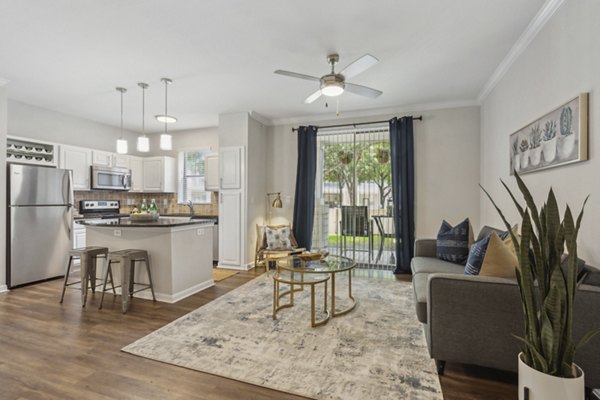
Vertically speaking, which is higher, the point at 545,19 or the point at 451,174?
the point at 545,19

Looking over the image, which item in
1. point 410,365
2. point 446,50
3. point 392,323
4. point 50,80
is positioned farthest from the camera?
point 50,80

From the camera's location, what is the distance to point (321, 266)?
3.09m

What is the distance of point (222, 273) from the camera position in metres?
4.80

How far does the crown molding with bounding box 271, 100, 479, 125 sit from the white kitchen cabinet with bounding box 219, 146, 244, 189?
1.05 m

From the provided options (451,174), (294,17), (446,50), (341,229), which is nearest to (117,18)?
(294,17)

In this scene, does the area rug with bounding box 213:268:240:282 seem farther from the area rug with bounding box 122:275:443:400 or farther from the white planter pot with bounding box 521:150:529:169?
the white planter pot with bounding box 521:150:529:169

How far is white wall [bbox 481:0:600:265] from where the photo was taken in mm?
1893

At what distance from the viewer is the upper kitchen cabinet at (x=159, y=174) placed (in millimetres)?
6215

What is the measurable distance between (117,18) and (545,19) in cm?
350

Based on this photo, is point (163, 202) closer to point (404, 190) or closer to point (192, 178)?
point (192, 178)

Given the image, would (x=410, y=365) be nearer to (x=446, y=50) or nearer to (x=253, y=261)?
(x=446, y=50)

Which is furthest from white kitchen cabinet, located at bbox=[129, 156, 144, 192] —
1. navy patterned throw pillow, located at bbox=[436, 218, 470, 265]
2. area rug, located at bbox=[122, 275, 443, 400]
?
navy patterned throw pillow, located at bbox=[436, 218, 470, 265]

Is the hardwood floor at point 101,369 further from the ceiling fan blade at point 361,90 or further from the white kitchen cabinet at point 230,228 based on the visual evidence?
the ceiling fan blade at point 361,90

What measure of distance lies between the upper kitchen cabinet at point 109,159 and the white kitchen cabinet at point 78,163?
0.12 meters
